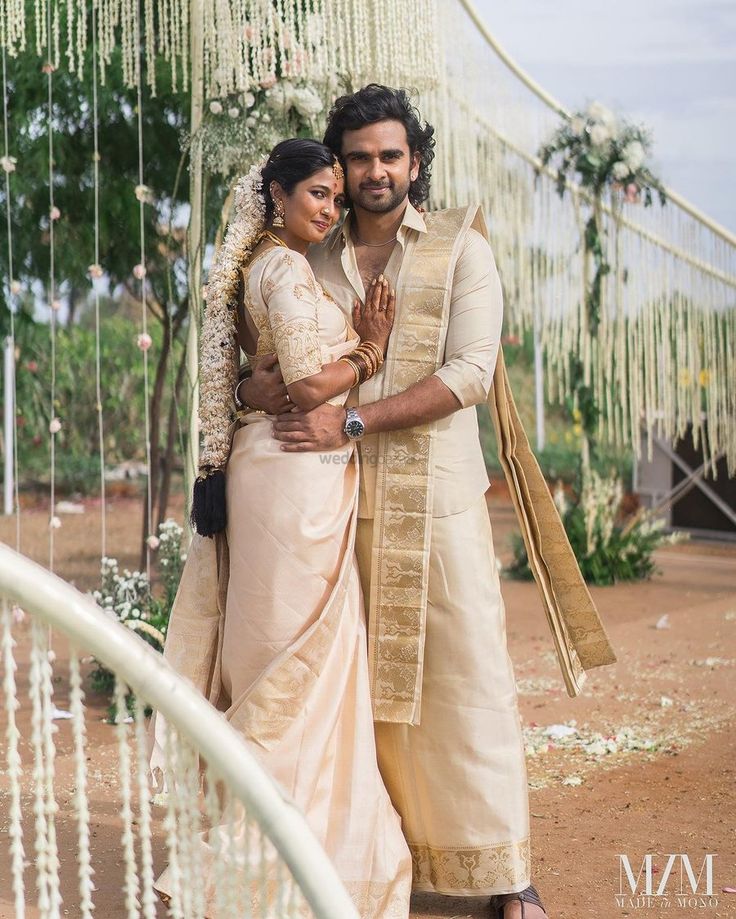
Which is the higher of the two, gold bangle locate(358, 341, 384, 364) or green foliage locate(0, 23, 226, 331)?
green foliage locate(0, 23, 226, 331)

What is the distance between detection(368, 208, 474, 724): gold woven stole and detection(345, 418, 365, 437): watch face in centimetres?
16

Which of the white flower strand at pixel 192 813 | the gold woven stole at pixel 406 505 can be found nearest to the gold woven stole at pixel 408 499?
the gold woven stole at pixel 406 505

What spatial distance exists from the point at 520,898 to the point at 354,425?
1277 mm

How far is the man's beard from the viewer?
3.31 m

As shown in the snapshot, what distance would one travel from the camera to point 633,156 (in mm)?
8336

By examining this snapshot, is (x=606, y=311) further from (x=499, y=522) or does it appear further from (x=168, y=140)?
(x=499, y=522)

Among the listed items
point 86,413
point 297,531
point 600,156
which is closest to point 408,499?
point 297,531

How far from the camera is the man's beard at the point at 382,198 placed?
130 inches

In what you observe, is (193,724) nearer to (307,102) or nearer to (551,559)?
(551,559)

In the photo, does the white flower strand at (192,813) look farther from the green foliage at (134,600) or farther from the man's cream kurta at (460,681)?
the green foliage at (134,600)

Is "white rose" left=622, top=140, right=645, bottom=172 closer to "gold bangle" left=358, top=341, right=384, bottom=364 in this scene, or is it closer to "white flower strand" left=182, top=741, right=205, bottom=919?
"gold bangle" left=358, top=341, right=384, bottom=364

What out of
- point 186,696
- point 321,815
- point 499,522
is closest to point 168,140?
point 321,815

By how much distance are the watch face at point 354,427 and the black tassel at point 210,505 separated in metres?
0.35

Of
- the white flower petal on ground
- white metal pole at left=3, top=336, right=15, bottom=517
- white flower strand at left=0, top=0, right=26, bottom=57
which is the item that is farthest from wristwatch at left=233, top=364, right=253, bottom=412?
white metal pole at left=3, top=336, right=15, bottom=517
